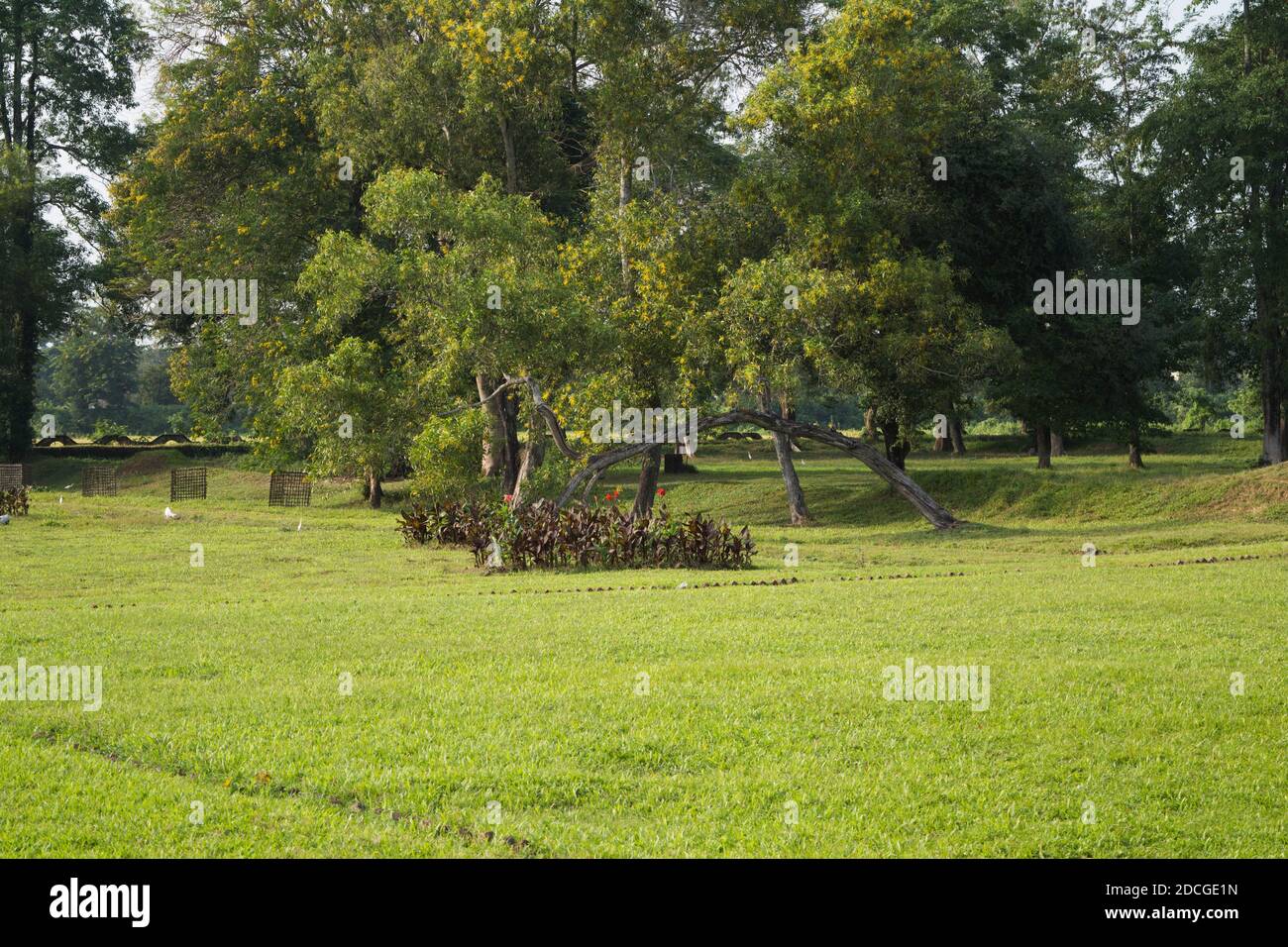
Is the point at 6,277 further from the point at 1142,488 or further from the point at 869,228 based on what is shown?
the point at 1142,488

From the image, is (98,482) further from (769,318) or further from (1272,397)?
(1272,397)

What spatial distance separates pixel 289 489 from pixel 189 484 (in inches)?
126

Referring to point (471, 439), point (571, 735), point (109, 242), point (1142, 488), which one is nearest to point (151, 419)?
point (109, 242)

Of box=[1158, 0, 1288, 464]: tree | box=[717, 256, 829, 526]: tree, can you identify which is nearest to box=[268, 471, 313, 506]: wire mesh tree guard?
box=[717, 256, 829, 526]: tree

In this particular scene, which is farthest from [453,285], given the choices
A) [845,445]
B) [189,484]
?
[189,484]

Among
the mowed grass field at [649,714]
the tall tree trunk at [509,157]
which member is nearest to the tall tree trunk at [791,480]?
the tall tree trunk at [509,157]

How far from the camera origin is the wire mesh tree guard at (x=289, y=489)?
38.2 m

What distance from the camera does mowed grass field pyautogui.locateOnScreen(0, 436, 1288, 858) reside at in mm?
6730

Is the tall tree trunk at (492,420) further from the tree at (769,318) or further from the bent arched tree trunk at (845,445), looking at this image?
the tree at (769,318)

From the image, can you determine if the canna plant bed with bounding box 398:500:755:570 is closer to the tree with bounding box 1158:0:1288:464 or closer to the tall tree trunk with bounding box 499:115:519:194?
the tall tree trunk with bounding box 499:115:519:194

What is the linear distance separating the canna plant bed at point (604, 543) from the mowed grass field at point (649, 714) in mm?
937

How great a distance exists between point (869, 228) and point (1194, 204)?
14213 mm

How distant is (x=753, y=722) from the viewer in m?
8.93
